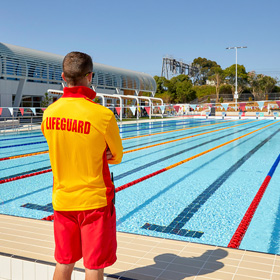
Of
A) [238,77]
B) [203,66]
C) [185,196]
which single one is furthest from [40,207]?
[203,66]

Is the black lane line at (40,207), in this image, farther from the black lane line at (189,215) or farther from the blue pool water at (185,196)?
the black lane line at (189,215)

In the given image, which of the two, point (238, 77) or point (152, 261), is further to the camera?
point (238, 77)

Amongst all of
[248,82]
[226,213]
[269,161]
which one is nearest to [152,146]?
[269,161]

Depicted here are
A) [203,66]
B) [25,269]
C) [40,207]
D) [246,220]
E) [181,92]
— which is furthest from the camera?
[203,66]

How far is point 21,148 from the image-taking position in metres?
9.62

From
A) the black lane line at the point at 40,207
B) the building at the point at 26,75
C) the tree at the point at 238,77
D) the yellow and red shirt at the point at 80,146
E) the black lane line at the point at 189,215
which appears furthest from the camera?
the tree at the point at 238,77

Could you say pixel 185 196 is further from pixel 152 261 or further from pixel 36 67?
pixel 36 67

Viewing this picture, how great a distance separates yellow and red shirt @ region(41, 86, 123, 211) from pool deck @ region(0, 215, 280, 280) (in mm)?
802

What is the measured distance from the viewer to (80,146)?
4.49 feet

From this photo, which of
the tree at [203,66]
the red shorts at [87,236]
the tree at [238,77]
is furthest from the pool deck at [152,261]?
the tree at [203,66]

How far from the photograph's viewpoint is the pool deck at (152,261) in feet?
6.51

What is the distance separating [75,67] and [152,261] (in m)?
1.42

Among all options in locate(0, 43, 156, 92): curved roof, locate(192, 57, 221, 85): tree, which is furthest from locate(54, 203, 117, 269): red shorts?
locate(192, 57, 221, 85): tree

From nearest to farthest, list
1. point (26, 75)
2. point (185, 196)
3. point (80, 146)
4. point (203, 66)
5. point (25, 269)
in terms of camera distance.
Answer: point (80, 146) → point (25, 269) → point (185, 196) → point (26, 75) → point (203, 66)
